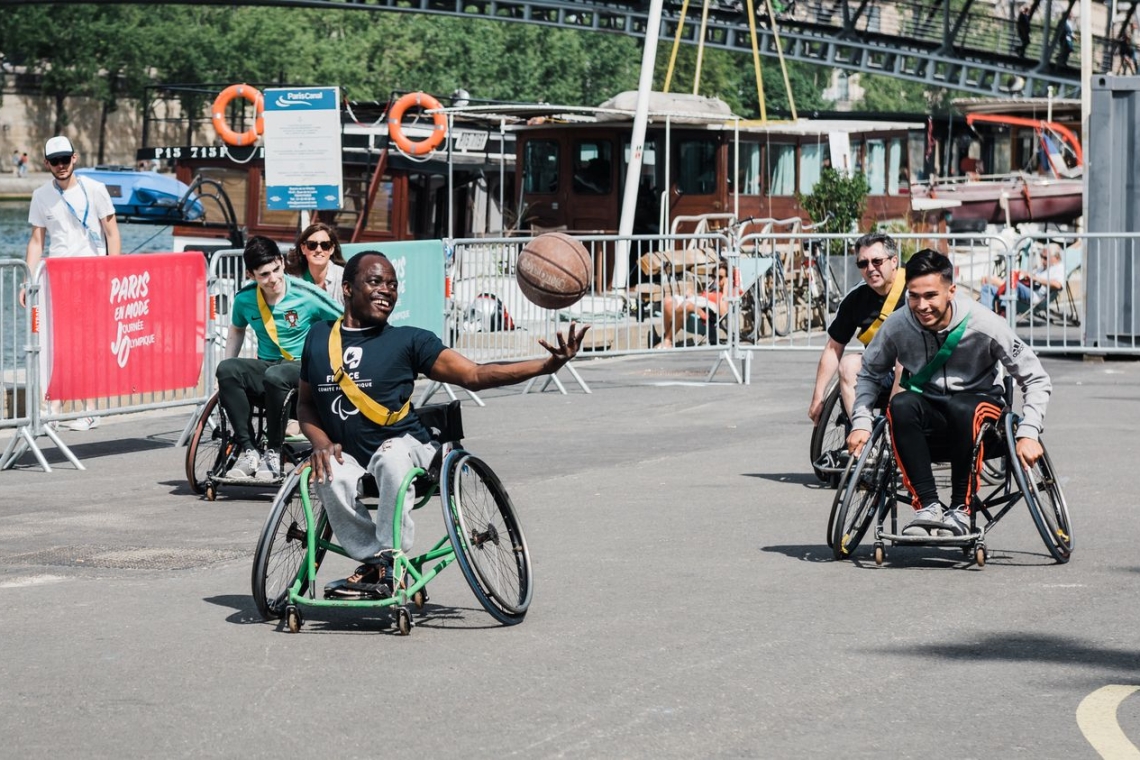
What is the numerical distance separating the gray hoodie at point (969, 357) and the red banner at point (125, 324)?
5822mm

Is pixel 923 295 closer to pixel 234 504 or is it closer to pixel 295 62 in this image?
pixel 234 504

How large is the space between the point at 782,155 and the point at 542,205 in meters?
4.04

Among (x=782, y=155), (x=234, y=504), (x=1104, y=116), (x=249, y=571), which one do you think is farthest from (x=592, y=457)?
(x=782, y=155)

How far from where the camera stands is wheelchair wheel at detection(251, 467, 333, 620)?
7.10m

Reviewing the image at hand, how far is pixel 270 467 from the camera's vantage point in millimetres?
11016

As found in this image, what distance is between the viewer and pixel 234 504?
10.9 m

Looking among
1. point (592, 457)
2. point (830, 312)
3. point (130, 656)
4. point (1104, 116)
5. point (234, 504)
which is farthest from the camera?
point (830, 312)

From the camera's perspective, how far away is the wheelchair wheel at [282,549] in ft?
23.3

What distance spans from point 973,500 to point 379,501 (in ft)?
9.54

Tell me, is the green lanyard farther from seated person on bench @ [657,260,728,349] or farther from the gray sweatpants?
seated person on bench @ [657,260,728,349]

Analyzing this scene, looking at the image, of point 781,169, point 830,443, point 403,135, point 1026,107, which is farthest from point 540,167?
point 1026,107

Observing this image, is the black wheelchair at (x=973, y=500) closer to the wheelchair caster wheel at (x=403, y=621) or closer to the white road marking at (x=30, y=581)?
the wheelchair caster wheel at (x=403, y=621)

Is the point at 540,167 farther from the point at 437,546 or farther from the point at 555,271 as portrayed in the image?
the point at 437,546

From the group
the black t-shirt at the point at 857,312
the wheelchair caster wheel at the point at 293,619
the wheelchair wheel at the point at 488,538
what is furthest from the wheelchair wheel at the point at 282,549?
the black t-shirt at the point at 857,312
